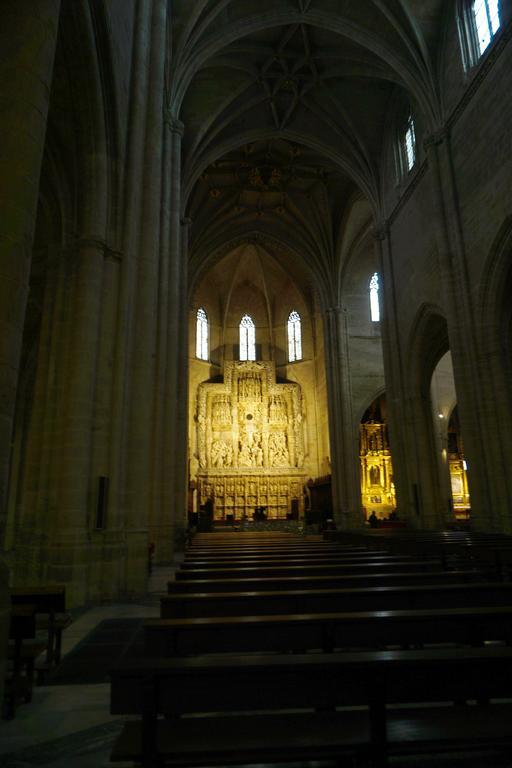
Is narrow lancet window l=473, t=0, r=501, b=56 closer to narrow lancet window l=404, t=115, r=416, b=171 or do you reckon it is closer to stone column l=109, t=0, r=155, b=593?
narrow lancet window l=404, t=115, r=416, b=171

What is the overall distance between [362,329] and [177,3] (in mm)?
18553

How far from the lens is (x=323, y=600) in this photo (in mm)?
3789

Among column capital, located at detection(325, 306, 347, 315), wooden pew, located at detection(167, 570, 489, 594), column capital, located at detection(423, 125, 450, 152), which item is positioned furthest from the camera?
column capital, located at detection(325, 306, 347, 315)

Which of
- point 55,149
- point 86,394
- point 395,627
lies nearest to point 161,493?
point 86,394

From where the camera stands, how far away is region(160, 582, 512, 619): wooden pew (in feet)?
12.0

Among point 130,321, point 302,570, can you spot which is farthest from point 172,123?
point 302,570

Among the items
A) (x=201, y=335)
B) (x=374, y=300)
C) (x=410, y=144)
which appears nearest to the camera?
(x=410, y=144)

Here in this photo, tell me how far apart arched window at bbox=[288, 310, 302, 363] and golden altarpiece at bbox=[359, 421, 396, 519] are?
25.4 ft

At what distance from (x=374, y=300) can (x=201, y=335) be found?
11.8 meters

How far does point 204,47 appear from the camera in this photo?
17.0m

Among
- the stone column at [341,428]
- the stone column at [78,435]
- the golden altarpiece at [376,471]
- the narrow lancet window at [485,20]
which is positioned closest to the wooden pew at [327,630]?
the stone column at [78,435]

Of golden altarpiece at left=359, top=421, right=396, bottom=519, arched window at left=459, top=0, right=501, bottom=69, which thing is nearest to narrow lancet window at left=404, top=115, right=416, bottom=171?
arched window at left=459, top=0, right=501, bottom=69

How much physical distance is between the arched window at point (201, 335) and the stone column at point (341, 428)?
30.4 feet

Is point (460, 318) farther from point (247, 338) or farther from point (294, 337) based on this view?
point (247, 338)
